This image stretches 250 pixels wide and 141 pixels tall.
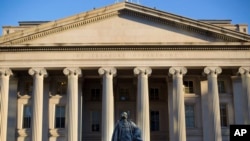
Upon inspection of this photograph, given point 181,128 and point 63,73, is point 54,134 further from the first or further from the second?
point 181,128

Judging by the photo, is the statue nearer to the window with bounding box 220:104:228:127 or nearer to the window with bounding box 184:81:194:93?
the window with bounding box 184:81:194:93

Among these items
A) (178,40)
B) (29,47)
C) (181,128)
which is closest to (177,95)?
(181,128)

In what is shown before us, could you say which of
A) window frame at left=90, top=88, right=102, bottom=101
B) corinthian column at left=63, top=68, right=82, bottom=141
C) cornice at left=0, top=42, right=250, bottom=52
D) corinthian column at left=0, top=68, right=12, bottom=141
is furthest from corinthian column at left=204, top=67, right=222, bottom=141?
corinthian column at left=0, top=68, right=12, bottom=141

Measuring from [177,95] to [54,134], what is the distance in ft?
40.9

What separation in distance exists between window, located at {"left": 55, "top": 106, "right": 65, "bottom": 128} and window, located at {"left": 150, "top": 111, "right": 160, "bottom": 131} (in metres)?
9.16

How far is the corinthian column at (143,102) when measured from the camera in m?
36.0

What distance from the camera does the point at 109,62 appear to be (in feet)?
124

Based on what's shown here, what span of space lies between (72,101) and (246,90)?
16130 millimetres

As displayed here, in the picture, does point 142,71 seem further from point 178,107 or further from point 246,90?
point 246,90

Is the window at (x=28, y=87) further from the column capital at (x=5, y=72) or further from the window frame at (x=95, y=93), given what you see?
the window frame at (x=95, y=93)

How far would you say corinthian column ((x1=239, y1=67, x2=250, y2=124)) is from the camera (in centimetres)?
3719

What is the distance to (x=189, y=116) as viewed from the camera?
40.5m

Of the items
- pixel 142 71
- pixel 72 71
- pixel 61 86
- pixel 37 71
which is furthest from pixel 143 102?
pixel 37 71

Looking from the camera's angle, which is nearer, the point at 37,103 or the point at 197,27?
the point at 37,103
